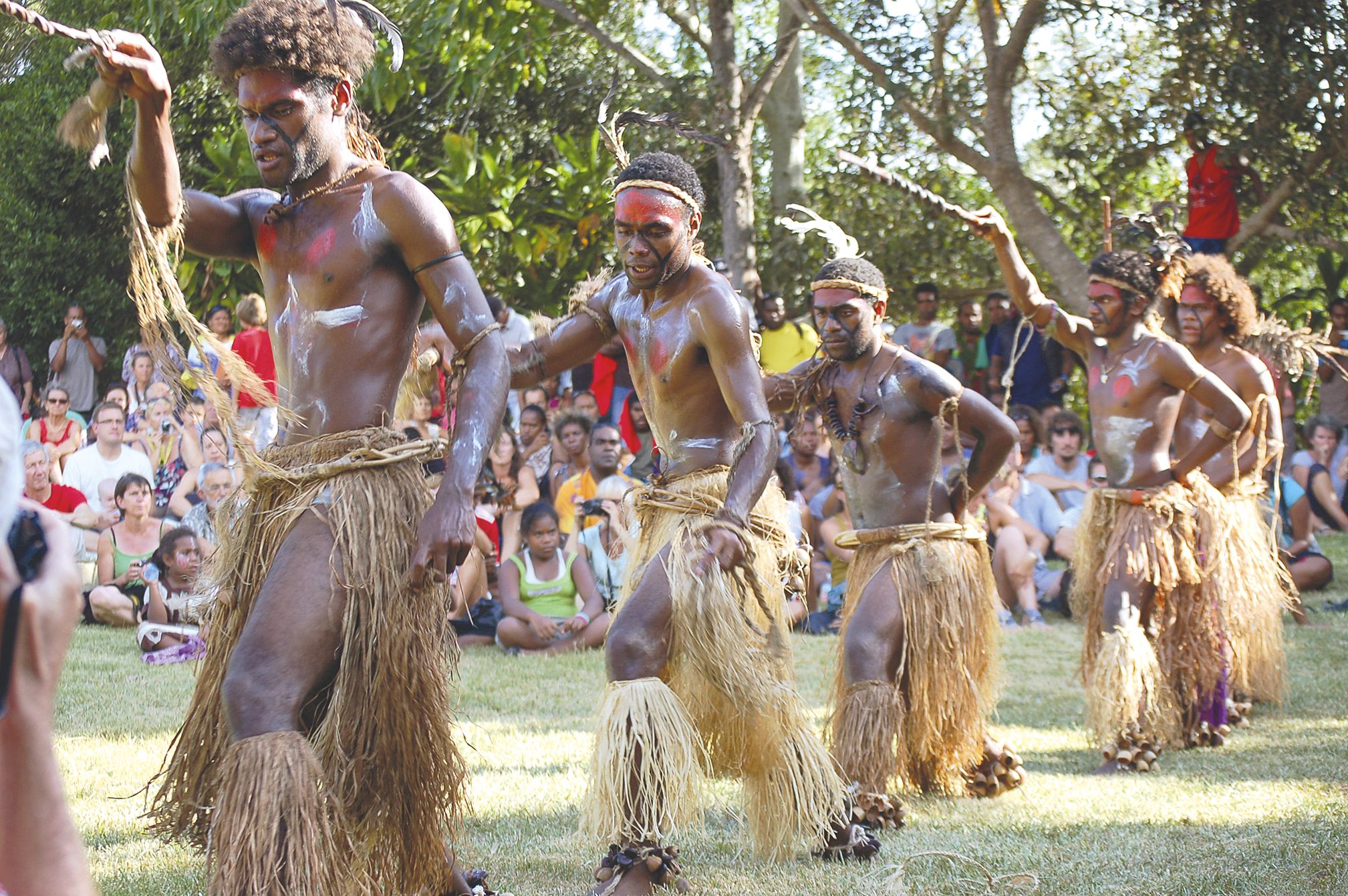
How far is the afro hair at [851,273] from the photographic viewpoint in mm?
4930

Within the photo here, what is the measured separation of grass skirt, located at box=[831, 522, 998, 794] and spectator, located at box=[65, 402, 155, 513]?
18.8 feet

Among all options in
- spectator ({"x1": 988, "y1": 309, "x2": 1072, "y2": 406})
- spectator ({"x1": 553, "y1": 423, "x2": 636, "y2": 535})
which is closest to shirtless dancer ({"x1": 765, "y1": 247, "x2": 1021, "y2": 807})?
spectator ({"x1": 553, "y1": 423, "x2": 636, "y2": 535})

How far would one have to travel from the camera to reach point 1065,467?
10.2m

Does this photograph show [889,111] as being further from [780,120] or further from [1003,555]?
[1003,555]

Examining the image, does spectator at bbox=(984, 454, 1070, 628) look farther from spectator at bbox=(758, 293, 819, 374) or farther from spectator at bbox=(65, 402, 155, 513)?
spectator at bbox=(65, 402, 155, 513)

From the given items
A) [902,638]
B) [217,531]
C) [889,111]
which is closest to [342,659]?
[217,531]

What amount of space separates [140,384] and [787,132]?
6.38 meters

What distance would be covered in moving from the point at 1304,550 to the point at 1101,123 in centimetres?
462

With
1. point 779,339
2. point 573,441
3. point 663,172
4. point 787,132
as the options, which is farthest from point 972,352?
point 663,172

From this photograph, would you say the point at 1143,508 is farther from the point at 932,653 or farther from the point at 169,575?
the point at 169,575

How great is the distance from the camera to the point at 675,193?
4.09 m

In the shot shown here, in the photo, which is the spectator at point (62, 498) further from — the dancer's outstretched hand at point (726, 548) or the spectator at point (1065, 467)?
the spectator at point (1065, 467)

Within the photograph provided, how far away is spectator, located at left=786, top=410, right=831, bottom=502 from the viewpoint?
966 cm

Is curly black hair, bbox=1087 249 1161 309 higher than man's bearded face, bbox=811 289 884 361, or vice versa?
curly black hair, bbox=1087 249 1161 309
